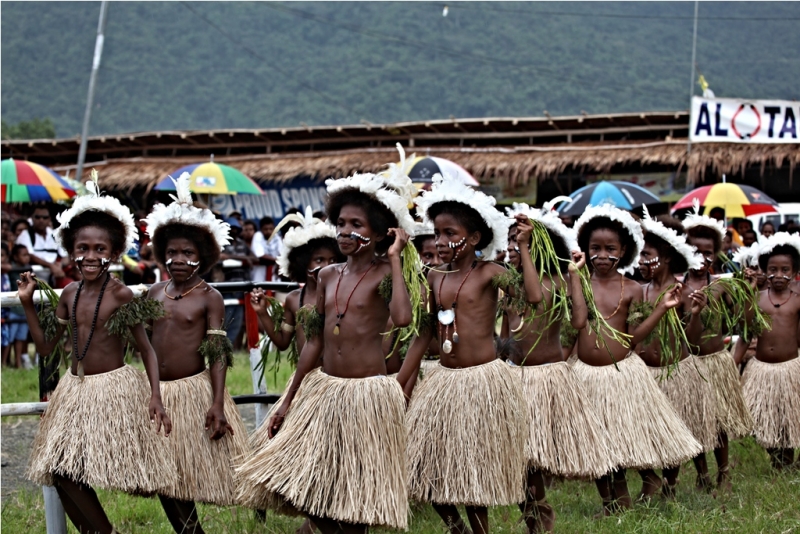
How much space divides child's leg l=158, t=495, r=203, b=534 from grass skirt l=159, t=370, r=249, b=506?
15cm

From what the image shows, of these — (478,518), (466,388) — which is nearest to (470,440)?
(466,388)

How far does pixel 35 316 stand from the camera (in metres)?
4.71

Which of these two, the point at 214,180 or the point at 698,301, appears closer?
the point at 698,301

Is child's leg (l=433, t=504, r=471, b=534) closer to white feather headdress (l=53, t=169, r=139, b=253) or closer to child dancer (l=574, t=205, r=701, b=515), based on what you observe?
child dancer (l=574, t=205, r=701, b=515)

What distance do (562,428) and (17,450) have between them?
3.79m

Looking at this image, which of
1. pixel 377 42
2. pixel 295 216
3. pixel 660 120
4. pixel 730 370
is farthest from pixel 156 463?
pixel 377 42

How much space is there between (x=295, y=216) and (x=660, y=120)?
1011 cm

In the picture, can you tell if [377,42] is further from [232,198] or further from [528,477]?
[528,477]

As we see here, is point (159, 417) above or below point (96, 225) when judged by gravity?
below

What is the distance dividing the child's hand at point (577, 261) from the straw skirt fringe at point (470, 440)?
624mm

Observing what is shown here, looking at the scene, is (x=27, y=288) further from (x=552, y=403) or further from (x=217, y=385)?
(x=552, y=403)

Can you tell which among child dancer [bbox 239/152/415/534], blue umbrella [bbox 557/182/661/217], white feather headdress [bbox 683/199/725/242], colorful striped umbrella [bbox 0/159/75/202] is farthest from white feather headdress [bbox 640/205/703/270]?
colorful striped umbrella [bbox 0/159/75/202]

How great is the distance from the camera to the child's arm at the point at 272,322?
17.4 ft

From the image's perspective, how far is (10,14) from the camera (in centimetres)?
4641
